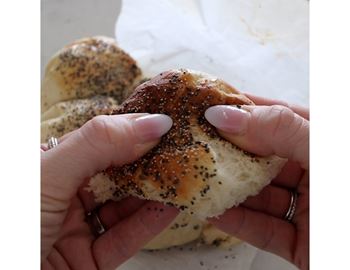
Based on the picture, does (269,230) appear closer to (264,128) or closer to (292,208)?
(292,208)

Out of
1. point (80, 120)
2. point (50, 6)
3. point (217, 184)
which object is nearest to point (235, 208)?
point (217, 184)

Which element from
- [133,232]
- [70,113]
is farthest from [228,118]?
[70,113]

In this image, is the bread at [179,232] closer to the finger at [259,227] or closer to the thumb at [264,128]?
the finger at [259,227]

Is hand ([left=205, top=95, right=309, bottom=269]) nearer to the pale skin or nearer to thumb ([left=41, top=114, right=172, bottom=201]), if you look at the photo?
the pale skin

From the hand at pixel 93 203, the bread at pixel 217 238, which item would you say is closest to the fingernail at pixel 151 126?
the hand at pixel 93 203

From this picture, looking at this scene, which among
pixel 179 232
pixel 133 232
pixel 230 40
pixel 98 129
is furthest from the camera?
pixel 230 40

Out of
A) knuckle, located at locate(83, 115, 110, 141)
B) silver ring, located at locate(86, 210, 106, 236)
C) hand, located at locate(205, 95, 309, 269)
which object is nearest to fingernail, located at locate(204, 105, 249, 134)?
hand, located at locate(205, 95, 309, 269)
